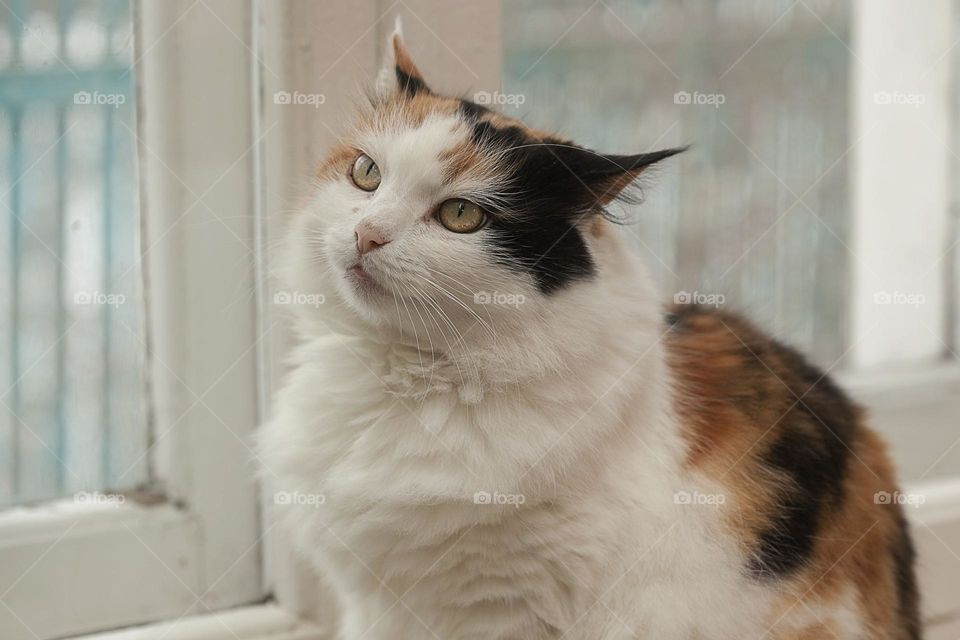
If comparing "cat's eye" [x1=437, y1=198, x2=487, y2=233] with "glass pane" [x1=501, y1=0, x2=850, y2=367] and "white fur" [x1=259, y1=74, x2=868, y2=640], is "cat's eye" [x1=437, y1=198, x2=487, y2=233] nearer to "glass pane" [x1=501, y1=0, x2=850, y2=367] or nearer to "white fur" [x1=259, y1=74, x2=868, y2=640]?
"white fur" [x1=259, y1=74, x2=868, y2=640]

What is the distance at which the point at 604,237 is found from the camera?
1012 millimetres

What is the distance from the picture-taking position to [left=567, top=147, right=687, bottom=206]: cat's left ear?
0.91 metres

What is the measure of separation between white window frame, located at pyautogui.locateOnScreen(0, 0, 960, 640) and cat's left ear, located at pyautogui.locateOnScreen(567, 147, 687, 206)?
1.23ft

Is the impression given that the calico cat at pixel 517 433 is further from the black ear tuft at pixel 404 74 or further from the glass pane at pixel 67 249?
the glass pane at pixel 67 249

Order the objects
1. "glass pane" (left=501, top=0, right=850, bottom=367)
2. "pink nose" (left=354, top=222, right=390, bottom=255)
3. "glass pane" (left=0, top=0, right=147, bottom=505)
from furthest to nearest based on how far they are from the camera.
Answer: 1. "glass pane" (left=501, top=0, right=850, bottom=367)
2. "glass pane" (left=0, top=0, right=147, bottom=505)
3. "pink nose" (left=354, top=222, right=390, bottom=255)

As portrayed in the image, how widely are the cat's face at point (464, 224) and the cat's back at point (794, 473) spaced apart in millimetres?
247

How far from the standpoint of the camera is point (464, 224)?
0.93 meters

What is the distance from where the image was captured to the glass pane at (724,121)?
151 cm

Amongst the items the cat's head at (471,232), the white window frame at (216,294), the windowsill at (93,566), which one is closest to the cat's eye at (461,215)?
the cat's head at (471,232)

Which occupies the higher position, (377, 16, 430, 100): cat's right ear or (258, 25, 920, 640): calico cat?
(377, 16, 430, 100): cat's right ear

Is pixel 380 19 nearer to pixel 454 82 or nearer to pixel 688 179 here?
pixel 454 82

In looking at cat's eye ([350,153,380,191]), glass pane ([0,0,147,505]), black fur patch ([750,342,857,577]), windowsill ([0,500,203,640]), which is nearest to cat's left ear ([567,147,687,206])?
cat's eye ([350,153,380,191])

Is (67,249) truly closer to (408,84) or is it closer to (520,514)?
(408,84)

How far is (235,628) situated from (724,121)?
1213 millimetres
